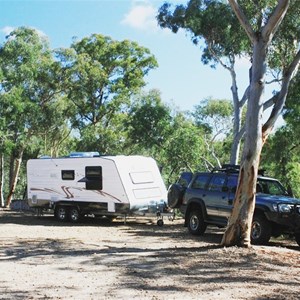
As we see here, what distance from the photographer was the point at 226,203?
44.2ft

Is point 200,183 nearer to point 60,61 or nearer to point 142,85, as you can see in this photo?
point 60,61

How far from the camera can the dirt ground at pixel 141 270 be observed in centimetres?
655

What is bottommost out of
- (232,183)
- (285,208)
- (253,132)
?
(285,208)

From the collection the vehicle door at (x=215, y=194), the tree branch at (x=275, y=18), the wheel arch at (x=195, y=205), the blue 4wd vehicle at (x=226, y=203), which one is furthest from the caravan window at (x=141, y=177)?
the tree branch at (x=275, y=18)

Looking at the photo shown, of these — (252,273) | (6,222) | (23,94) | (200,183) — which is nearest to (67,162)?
Result: (6,222)

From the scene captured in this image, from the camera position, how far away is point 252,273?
780 cm

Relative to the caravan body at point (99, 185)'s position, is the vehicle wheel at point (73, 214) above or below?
below

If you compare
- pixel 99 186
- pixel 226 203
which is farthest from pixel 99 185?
→ pixel 226 203

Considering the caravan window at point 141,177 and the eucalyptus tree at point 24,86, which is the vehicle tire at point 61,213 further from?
the eucalyptus tree at point 24,86

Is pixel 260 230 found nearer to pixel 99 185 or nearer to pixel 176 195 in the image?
pixel 176 195

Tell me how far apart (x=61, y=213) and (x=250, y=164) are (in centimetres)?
1168

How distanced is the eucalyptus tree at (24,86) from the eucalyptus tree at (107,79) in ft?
8.39

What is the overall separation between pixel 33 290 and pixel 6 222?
13060 mm

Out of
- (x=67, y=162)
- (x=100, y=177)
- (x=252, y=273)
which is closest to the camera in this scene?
(x=252, y=273)
